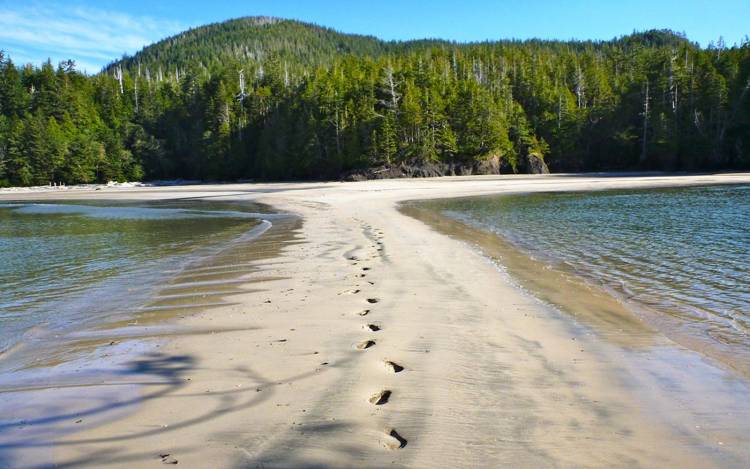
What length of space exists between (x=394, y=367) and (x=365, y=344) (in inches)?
30.1

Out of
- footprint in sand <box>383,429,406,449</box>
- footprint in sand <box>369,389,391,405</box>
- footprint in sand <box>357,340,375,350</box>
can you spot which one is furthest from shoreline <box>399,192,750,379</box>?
footprint in sand <box>383,429,406,449</box>

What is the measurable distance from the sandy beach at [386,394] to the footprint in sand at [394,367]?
3 cm

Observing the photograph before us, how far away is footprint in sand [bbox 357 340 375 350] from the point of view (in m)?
5.45

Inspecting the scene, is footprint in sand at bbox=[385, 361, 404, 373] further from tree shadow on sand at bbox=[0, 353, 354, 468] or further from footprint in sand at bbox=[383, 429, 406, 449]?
footprint in sand at bbox=[383, 429, 406, 449]

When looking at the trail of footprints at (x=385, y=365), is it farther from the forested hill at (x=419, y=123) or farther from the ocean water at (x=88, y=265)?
the forested hill at (x=419, y=123)

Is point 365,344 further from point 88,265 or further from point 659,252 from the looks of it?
point 659,252

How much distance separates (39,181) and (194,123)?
27.6m

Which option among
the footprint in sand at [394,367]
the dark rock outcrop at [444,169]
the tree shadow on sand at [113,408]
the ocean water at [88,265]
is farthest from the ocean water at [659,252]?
the dark rock outcrop at [444,169]

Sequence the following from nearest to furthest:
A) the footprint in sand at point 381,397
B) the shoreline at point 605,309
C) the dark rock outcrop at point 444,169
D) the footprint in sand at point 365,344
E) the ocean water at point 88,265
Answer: the footprint in sand at point 381,397 → the footprint in sand at point 365,344 → the shoreline at point 605,309 → the ocean water at point 88,265 → the dark rock outcrop at point 444,169

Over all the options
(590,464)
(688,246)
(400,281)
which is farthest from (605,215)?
(590,464)

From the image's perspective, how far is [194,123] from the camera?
93.4m

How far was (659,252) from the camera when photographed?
40.8ft

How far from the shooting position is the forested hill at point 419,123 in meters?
66.8

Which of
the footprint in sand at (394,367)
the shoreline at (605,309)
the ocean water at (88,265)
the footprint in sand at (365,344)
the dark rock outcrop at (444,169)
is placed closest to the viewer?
the footprint in sand at (394,367)
